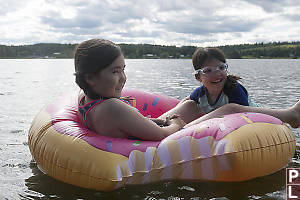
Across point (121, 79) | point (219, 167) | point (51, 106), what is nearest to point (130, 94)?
point (51, 106)

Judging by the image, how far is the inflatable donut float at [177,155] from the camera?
2852mm

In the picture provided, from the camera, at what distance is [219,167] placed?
2885mm

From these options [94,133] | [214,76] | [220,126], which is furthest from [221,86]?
[94,133]

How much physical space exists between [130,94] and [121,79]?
182 cm

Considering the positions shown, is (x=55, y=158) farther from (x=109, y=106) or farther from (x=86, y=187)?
(x=109, y=106)

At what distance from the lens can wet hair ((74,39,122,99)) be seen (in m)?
2.94

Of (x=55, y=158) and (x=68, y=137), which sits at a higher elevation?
(x=68, y=137)
